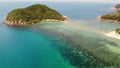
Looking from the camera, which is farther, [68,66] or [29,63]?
[29,63]

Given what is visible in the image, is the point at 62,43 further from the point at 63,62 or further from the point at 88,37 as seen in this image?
the point at 63,62

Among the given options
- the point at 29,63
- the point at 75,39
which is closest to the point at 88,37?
the point at 75,39

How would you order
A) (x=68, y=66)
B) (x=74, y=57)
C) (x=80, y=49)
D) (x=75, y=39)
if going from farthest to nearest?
(x=75, y=39), (x=80, y=49), (x=74, y=57), (x=68, y=66)

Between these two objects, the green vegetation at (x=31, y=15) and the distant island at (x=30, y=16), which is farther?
the green vegetation at (x=31, y=15)

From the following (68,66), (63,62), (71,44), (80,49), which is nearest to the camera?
(68,66)

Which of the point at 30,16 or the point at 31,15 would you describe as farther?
the point at 31,15

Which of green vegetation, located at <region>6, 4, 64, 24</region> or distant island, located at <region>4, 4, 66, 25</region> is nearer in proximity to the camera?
distant island, located at <region>4, 4, 66, 25</region>
